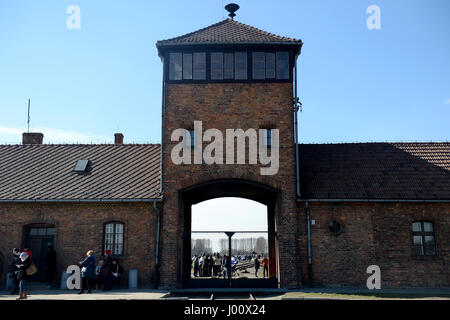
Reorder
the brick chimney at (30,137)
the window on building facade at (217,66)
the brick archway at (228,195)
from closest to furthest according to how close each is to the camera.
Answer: the brick archway at (228,195)
the window on building facade at (217,66)
the brick chimney at (30,137)

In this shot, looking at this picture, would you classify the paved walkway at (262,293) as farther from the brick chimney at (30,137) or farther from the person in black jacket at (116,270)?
the brick chimney at (30,137)

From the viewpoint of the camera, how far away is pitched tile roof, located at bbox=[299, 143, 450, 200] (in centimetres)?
1750

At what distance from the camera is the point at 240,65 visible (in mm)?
17844

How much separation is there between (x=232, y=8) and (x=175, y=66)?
460cm

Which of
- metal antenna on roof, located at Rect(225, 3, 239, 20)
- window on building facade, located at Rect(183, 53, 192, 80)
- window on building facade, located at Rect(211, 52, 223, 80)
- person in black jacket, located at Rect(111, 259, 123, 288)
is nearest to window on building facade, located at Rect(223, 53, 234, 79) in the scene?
window on building facade, located at Rect(211, 52, 223, 80)

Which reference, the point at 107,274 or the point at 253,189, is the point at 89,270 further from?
the point at 253,189

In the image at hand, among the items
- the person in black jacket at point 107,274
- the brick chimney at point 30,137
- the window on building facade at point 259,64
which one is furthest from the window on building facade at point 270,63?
the brick chimney at point 30,137

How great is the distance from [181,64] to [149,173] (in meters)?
5.03

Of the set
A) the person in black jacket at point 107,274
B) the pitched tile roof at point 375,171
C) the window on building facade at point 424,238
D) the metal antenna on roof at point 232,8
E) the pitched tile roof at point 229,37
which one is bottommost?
the person in black jacket at point 107,274

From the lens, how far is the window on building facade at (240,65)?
17.8m

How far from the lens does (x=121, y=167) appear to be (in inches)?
789

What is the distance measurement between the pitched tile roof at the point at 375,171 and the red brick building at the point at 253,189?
8 cm

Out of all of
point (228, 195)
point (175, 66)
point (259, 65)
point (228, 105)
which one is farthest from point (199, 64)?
point (228, 195)

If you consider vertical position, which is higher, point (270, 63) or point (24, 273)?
point (270, 63)
